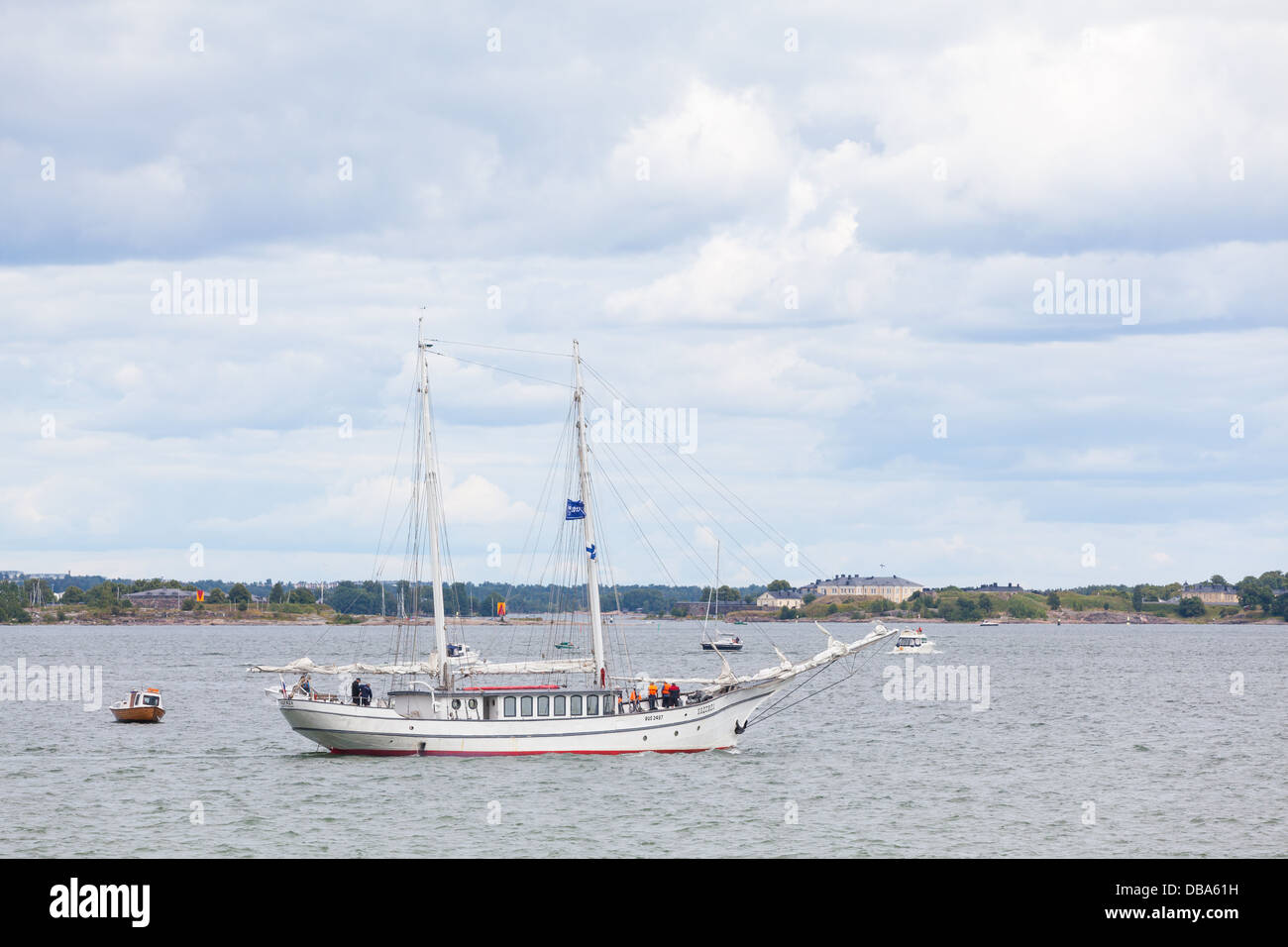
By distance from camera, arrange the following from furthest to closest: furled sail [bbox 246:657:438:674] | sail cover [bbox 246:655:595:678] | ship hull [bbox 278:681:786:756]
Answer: sail cover [bbox 246:655:595:678], furled sail [bbox 246:657:438:674], ship hull [bbox 278:681:786:756]

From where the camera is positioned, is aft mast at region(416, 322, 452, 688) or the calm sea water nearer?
the calm sea water

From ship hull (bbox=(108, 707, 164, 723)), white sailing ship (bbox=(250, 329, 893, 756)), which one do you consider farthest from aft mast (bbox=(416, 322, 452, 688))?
ship hull (bbox=(108, 707, 164, 723))

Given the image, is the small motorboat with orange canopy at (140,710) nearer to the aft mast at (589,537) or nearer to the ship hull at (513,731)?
the ship hull at (513,731)

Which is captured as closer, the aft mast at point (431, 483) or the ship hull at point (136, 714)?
the aft mast at point (431, 483)

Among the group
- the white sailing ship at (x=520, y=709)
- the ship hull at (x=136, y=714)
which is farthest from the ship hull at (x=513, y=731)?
the ship hull at (x=136, y=714)

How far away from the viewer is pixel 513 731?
222ft

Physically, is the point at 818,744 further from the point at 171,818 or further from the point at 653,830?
the point at 171,818

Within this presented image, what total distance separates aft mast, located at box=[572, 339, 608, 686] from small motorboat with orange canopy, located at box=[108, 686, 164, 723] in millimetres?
38742

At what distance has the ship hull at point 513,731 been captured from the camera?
6762 centimetres

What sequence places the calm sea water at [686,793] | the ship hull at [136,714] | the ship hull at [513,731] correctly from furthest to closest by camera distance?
the ship hull at [136,714]
the ship hull at [513,731]
the calm sea water at [686,793]

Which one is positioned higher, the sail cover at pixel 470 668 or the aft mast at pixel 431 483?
the aft mast at pixel 431 483

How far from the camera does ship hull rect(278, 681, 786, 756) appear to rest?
67625 mm

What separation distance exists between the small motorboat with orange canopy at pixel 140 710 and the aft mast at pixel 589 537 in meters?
38.7

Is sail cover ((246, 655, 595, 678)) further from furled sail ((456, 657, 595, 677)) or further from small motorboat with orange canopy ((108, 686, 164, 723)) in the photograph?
small motorboat with orange canopy ((108, 686, 164, 723))
